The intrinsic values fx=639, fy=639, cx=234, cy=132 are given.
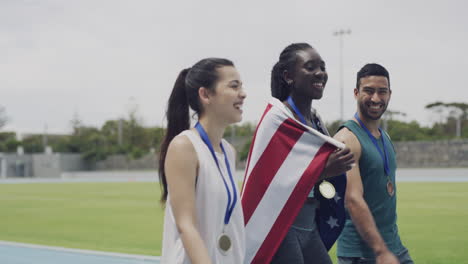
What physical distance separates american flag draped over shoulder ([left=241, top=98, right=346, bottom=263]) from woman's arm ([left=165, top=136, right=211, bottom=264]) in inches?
34.8

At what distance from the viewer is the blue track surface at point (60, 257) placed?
27.6 feet

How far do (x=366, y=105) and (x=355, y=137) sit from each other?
0.27 m

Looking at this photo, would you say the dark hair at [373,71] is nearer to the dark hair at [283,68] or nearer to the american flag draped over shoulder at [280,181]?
the dark hair at [283,68]

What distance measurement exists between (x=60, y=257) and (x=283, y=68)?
20.0 ft

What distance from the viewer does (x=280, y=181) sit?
3.60 metres

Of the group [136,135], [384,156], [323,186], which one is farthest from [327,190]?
[136,135]

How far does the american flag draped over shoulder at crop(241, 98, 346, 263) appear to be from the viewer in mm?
3553

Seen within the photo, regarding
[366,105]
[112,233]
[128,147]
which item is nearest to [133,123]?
[128,147]

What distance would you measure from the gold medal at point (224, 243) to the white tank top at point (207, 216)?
1 cm

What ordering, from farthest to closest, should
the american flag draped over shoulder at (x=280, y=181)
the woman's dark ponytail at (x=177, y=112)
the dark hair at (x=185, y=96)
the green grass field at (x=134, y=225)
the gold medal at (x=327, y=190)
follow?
1. the green grass field at (x=134, y=225)
2. the gold medal at (x=327, y=190)
3. the american flag draped over shoulder at (x=280, y=181)
4. the woman's dark ponytail at (x=177, y=112)
5. the dark hair at (x=185, y=96)

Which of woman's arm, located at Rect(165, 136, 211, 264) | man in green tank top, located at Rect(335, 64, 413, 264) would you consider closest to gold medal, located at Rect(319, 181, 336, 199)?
man in green tank top, located at Rect(335, 64, 413, 264)

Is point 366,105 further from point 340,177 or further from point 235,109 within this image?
point 235,109

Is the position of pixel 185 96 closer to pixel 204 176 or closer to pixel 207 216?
pixel 204 176

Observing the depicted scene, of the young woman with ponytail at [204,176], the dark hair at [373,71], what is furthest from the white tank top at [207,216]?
the dark hair at [373,71]
